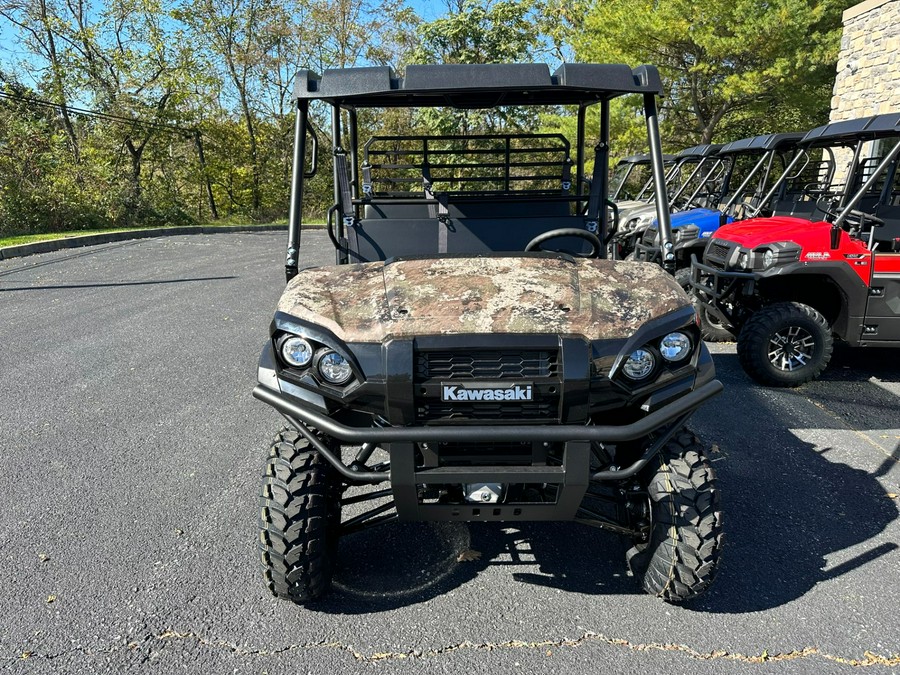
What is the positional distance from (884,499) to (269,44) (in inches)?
984

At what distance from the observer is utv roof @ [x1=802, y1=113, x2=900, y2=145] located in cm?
461

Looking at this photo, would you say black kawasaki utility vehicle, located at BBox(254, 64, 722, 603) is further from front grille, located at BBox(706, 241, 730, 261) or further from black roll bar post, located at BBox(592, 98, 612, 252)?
front grille, located at BBox(706, 241, 730, 261)

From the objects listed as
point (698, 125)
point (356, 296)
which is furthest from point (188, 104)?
point (356, 296)

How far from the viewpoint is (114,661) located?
216cm

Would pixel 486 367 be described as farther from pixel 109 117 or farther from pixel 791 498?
pixel 109 117

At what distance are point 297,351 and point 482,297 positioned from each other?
655 mm

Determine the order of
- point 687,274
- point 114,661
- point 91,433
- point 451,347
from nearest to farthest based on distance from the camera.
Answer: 1. point 451,347
2. point 114,661
3. point 91,433
4. point 687,274

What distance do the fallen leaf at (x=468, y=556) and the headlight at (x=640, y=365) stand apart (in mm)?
1090

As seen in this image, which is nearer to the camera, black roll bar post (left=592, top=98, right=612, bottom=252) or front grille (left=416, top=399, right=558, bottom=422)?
front grille (left=416, top=399, right=558, bottom=422)

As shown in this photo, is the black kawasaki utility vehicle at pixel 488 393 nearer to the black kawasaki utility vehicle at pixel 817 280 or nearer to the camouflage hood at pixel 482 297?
the camouflage hood at pixel 482 297

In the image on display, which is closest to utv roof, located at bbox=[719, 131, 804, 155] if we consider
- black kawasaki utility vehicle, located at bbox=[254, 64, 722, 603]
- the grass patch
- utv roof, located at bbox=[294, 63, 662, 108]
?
utv roof, located at bbox=[294, 63, 662, 108]

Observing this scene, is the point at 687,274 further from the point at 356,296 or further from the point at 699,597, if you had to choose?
the point at 356,296

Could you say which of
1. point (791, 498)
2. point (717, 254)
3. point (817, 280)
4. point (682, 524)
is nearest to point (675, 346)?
point (682, 524)

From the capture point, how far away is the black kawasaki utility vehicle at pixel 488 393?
2.04 m
